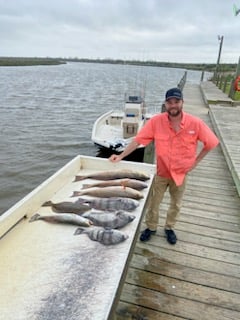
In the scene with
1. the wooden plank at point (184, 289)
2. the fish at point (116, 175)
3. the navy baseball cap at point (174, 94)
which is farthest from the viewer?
the fish at point (116, 175)

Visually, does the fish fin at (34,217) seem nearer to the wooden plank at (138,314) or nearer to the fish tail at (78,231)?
the fish tail at (78,231)

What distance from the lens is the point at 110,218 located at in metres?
2.36

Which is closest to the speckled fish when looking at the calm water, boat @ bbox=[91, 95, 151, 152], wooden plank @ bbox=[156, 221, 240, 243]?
wooden plank @ bbox=[156, 221, 240, 243]

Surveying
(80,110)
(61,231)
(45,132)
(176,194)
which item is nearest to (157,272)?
(176,194)

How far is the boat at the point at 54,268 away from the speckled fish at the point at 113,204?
0.21ft

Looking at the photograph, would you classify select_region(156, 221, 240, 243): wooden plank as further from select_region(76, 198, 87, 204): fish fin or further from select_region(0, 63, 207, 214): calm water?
select_region(0, 63, 207, 214): calm water

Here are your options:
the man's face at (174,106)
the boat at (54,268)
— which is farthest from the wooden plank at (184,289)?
the man's face at (174,106)

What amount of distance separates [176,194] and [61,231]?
1.38 metres

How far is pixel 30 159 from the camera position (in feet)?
32.0

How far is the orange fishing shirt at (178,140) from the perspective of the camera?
2.78 meters

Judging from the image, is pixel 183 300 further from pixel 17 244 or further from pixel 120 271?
pixel 17 244

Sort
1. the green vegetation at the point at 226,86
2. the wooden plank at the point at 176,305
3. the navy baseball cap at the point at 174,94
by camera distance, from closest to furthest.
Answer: the wooden plank at the point at 176,305, the navy baseball cap at the point at 174,94, the green vegetation at the point at 226,86

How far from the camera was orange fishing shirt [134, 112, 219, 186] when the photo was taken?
2.78 metres

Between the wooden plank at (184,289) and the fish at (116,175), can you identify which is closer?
the wooden plank at (184,289)
